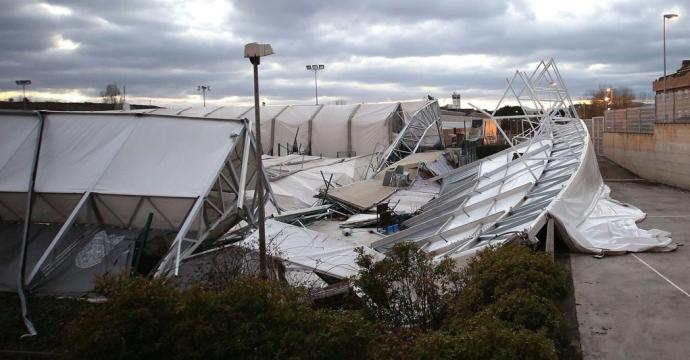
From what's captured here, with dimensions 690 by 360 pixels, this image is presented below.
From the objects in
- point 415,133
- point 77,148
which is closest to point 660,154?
point 415,133

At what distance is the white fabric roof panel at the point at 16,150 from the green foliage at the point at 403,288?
7.93 metres

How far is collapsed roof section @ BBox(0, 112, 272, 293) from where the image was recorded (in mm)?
11461

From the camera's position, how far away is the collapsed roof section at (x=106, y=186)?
11461mm

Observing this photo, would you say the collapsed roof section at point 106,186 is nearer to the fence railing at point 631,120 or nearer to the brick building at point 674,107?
the brick building at point 674,107

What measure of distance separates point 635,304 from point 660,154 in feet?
72.8

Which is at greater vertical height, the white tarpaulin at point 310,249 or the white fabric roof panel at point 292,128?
the white fabric roof panel at point 292,128

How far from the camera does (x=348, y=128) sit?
138ft

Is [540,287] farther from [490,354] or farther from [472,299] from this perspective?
[490,354]

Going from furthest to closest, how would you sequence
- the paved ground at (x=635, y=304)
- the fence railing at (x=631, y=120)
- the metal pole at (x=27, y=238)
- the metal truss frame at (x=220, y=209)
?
1. the fence railing at (x=631, y=120)
2. the metal truss frame at (x=220, y=209)
3. the metal pole at (x=27, y=238)
4. the paved ground at (x=635, y=304)

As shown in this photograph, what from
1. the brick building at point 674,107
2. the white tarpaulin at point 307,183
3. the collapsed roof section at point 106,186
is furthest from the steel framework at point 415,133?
the collapsed roof section at point 106,186

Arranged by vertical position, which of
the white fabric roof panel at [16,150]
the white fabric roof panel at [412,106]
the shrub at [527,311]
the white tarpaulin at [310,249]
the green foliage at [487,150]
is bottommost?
the white tarpaulin at [310,249]

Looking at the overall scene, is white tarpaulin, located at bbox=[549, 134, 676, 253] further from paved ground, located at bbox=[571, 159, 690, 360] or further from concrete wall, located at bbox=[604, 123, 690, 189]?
concrete wall, located at bbox=[604, 123, 690, 189]

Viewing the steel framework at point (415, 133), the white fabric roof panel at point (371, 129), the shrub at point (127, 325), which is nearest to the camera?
the shrub at point (127, 325)

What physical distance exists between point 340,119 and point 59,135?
31312 mm
